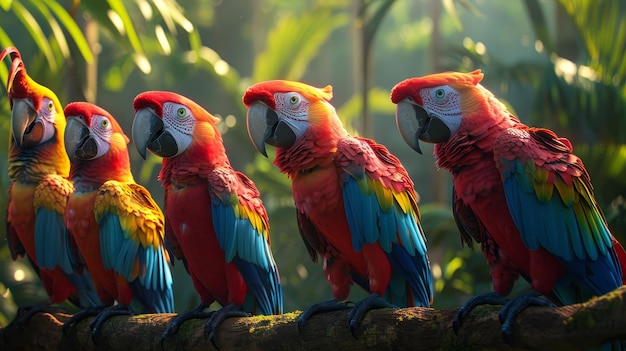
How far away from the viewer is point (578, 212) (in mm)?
1782

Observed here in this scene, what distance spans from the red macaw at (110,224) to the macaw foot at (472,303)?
4.01 feet

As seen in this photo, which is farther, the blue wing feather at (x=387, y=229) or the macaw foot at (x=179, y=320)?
the macaw foot at (x=179, y=320)

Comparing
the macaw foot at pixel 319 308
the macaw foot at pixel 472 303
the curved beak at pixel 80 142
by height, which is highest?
the curved beak at pixel 80 142

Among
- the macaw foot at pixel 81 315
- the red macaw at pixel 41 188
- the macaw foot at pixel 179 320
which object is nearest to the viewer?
the macaw foot at pixel 179 320

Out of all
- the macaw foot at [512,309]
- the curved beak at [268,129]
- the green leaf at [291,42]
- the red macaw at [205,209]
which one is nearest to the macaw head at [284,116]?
the curved beak at [268,129]

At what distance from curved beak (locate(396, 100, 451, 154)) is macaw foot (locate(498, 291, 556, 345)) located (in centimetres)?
51

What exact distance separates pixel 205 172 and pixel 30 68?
2832mm

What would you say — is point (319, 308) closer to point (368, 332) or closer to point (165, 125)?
point (368, 332)

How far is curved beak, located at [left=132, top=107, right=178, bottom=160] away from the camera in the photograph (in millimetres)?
2219

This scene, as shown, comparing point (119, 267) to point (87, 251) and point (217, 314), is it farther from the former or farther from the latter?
point (217, 314)

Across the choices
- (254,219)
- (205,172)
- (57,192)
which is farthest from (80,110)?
(254,219)

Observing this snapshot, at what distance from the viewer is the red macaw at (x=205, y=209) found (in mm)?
2211

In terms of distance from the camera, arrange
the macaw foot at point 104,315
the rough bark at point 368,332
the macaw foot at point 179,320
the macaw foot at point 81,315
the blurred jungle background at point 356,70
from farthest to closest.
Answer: the blurred jungle background at point 356,70, the macaw foot at point 81,315, the macaw foot at point 104,315, the macaw foot at point 179,320, the rough bark at point 368,332

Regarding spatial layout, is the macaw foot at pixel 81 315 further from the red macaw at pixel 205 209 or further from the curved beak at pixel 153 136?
the curved beak at pixel 153 136
